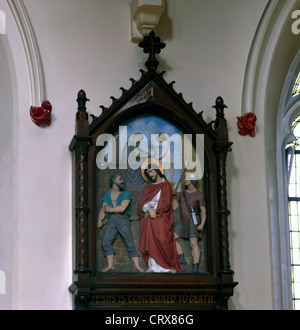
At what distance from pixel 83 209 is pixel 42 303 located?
1023 millimetres

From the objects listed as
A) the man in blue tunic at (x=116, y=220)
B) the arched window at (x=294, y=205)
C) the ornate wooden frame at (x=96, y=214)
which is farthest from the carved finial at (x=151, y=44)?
the arched window at (x=294, y=205)

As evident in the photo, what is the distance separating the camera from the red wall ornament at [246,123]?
10070 millimetres

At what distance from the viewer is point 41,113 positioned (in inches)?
378

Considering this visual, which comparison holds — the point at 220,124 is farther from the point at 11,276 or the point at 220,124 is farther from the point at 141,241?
the point at 11,276

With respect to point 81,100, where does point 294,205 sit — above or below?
below

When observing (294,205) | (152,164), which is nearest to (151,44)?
(152,164)

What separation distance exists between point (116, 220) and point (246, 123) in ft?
6.03

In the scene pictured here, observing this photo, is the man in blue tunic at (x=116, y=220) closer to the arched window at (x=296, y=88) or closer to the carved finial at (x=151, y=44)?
the carved finial at (x=151, y=44)

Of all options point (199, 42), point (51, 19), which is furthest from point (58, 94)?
point (199, 42)

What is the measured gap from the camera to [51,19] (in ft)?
32.3

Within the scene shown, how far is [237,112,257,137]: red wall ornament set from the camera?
10070mm

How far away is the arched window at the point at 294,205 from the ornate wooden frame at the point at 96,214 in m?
1.70

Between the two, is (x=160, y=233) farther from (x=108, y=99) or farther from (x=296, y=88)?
(x=296, y=88)

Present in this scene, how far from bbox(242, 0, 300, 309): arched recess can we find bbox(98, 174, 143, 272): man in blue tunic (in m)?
1.65
